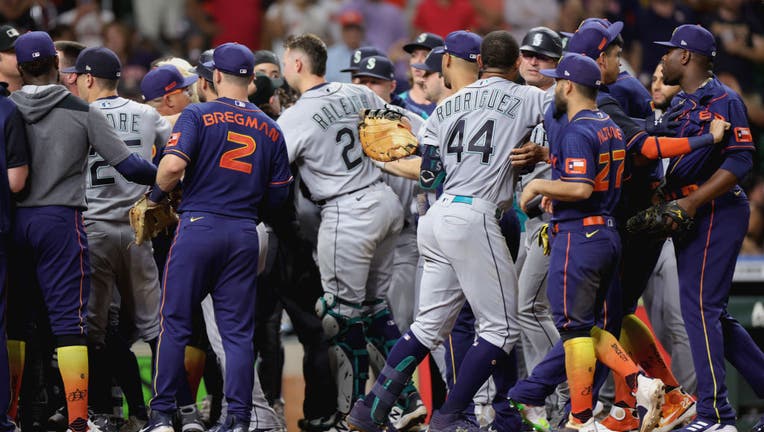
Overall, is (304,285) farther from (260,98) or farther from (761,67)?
(761,67)

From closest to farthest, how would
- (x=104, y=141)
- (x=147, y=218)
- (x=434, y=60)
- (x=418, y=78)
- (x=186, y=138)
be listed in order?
(x=186, y=138) < (x=104, y=141) < (x=147, y=218) < (x=434, y=60) < (x=418, y=78)

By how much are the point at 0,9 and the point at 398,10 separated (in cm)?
486

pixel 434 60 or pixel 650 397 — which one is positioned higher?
pixel 434 60

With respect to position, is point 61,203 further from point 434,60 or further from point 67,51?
point 434,60

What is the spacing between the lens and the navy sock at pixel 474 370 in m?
6.49

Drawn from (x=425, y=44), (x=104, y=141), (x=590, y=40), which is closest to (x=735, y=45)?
(x=425, y=44)

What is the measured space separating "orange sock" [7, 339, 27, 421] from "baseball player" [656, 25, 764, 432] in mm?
3926

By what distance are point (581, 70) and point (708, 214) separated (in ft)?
3.74

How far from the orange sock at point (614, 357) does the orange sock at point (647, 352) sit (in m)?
0.74

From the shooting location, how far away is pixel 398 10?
14484 mm

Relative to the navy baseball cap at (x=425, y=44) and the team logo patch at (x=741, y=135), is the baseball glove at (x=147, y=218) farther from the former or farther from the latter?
the team logo patch at (x=741, y=135)

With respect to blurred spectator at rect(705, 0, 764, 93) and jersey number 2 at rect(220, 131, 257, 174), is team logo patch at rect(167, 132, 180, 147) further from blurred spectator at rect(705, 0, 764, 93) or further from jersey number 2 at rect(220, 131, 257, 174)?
blurred spectator at rect(705, 0, 764, 93)

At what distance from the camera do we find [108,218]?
23.5ft

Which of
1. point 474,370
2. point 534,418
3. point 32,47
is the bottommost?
point 534,418
